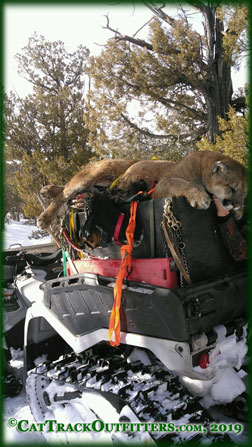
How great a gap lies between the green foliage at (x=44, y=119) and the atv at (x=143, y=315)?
13670 millimetres

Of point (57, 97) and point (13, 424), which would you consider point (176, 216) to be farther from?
point (57, 97)

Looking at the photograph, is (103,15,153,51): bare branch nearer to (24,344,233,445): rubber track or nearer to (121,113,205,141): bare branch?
(121,113,205,141): bare branch

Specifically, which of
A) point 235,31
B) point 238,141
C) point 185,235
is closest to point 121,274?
point 185,235

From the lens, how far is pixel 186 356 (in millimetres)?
2061

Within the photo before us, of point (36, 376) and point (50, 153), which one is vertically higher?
point (50, 153)

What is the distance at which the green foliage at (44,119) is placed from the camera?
1623 centimetres

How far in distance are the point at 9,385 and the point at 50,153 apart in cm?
1389

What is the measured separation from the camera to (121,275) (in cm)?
236

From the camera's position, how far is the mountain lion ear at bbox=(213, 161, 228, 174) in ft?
7.41

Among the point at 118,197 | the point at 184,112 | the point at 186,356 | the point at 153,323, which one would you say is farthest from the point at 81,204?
the point at 184,112

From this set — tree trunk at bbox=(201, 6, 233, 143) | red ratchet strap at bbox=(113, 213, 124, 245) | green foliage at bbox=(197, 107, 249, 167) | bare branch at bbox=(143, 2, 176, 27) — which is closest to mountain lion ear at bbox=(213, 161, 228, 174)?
red ratchet strap at bbox=(113, 213, 124, 245)

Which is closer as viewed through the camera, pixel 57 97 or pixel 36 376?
pixel 36 376

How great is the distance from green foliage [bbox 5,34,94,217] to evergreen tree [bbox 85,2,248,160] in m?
3.22

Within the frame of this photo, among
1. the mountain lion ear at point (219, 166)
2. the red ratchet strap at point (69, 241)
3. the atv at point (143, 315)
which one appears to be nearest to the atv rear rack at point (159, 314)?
the atv at point (143, 315)
